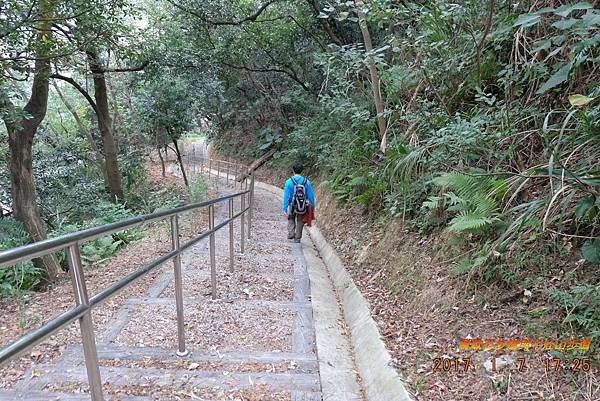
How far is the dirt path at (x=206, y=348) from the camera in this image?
2.44 metres

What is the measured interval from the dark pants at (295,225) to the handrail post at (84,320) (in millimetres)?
5174

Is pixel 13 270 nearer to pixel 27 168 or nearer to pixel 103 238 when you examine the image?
pixel 103 238

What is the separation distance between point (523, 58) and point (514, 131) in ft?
2.46

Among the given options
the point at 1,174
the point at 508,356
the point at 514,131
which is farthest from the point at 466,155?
the point at 1,174

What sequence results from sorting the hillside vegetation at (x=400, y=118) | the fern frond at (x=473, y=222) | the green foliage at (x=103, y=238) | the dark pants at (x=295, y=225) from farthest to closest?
the dark pants at (x=295, y=225) → the green foliage at (x=103, y=238) → the fern frond at (x=473, y=222) → the hillside vegetation at (x=400, y=118)

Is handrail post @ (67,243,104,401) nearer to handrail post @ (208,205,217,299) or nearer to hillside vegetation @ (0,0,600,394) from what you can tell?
handrail post @ (208,205,217,299)

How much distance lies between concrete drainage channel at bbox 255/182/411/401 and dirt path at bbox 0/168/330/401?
0.10 m

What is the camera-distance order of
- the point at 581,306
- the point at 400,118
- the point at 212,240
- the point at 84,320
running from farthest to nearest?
the point at 400,118, the point at 212,240, the point at 581,306, the point at 84,320

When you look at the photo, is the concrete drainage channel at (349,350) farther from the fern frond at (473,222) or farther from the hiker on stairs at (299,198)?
the hiker on stairs at (299,198)

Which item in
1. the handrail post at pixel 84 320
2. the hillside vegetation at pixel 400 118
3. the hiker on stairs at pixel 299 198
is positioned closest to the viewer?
the handrail post at pixel 84 320
